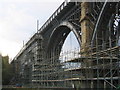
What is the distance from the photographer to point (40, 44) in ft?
187

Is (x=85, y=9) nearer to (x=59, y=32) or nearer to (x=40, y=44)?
(x=59, y=32)

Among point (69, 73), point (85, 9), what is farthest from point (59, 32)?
point (85, 9)

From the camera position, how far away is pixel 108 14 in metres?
29.0

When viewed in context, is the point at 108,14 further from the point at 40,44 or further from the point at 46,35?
the point at 40,44

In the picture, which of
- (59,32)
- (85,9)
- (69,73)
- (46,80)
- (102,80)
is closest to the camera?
(102,80)

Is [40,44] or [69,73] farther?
[40,44]

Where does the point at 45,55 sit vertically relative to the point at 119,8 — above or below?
below

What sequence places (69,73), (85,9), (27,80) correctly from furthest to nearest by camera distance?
(27,80) < (69,73) < (85,9)

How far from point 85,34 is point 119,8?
466cm

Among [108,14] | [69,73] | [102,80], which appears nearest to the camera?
[102,80]

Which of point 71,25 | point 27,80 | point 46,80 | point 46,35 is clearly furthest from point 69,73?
point 27,80

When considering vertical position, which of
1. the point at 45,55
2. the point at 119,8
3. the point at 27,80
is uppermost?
the point at 119,8

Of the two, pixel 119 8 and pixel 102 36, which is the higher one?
pixel 119 8

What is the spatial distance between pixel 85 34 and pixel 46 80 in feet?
73.5
